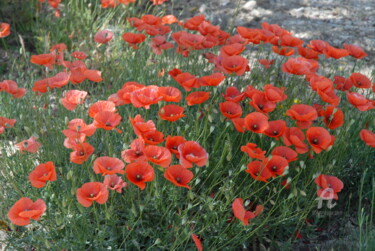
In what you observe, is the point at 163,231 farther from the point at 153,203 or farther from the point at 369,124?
the point at 369,124

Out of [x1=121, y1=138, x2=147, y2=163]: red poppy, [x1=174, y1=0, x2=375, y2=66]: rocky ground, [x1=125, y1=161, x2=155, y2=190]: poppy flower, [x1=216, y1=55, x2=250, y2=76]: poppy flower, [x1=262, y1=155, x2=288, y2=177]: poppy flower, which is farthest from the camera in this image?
[x1=174, y1=0, x2=375, y2=66]: rocky ground

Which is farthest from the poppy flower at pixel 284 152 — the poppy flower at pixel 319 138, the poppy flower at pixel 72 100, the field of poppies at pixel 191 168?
the poppy flower at pixel 72 100

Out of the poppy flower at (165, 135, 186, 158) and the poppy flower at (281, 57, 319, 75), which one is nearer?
the poppy flower at (165, 135, 186, 158)

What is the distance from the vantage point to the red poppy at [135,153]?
6.57ft

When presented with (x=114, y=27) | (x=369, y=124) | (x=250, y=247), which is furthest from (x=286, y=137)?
(x=114, y=27)

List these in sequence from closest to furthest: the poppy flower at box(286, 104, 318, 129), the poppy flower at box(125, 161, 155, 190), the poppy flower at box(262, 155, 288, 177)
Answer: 1. the poppy flower at box(125, 161, 155, 190)
2. the poppy flower at box(262, 155, 288, 177)
3. the poppy flower at box(286, 104, 318, 129)

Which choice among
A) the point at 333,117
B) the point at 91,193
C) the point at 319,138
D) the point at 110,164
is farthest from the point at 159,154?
the point at 333,117

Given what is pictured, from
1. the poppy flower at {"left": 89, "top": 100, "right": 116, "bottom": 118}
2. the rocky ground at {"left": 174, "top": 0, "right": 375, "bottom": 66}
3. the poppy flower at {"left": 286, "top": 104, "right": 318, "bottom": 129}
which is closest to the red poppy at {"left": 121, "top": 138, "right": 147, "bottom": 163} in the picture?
the poppy flower at {"left": 89, "top": 100, "right": 116, "bottom": 118}

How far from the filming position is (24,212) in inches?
69.8

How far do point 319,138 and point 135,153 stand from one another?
884mm

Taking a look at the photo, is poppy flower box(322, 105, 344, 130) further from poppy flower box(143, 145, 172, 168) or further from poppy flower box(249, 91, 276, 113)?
poppy flower box(143, 145, 172, 168)

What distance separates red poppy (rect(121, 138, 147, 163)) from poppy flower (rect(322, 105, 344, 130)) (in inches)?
39.6

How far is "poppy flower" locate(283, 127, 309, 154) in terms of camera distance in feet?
7.13

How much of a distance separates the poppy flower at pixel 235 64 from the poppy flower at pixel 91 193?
100 centimetres
